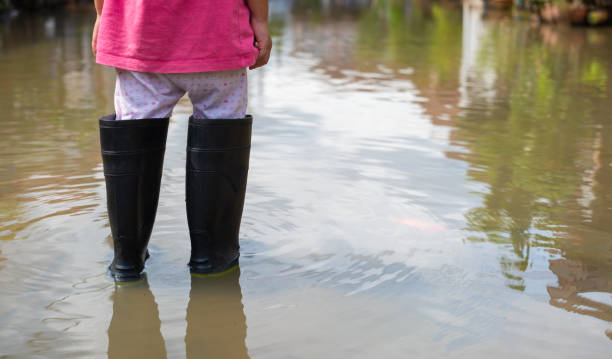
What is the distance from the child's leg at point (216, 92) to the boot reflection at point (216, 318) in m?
0.49

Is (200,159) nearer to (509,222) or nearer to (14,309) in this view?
(14,309)

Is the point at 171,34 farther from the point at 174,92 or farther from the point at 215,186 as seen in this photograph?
the point at 215,186

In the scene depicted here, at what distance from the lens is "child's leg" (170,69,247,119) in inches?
88.9

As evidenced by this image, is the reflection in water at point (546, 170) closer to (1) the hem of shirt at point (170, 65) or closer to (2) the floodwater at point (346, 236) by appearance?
(2) the floodwater at point (346, 236)

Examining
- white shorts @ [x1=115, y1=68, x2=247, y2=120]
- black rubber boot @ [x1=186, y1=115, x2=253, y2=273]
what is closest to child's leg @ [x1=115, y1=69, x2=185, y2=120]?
white shorts @ [x1=115, y1=68, x2=247, y2=120]

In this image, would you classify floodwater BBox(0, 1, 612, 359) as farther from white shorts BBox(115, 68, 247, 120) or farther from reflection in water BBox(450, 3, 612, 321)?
white shorts BBox(115, 68, 247, 120)

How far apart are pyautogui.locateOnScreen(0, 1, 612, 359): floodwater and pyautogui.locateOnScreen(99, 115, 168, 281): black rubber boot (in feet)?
0.31

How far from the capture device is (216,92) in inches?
90.8

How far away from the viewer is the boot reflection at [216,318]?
1937 millimetres

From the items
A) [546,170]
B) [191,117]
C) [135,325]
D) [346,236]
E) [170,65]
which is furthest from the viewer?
[546,170]

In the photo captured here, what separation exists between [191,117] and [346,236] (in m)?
0.77

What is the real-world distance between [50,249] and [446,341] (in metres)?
1.33

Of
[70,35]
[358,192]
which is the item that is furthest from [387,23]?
[358,192]

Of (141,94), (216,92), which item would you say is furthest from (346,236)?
(141,94)
